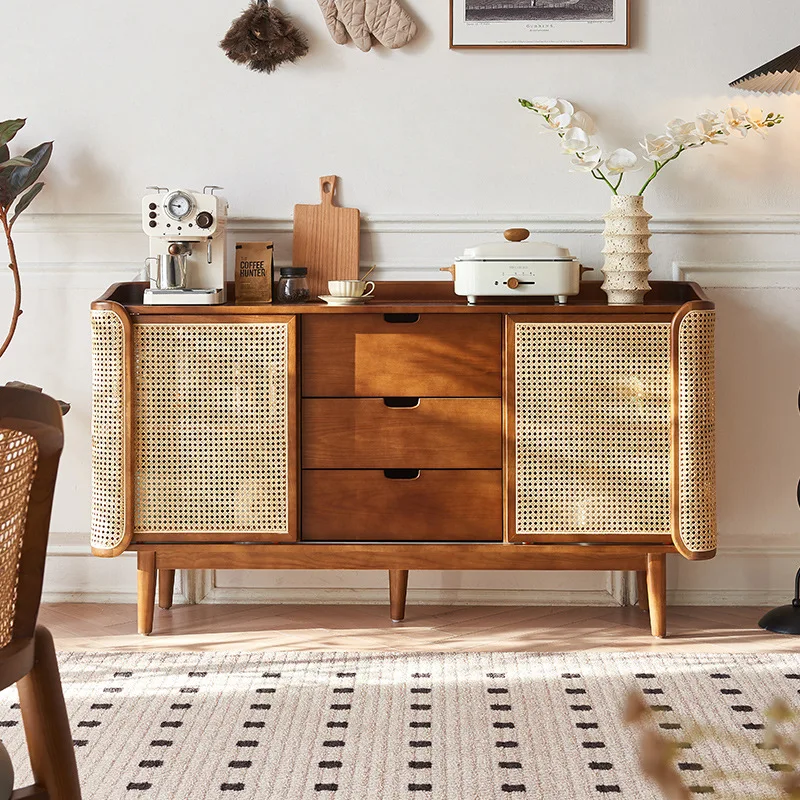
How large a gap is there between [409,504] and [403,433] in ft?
0.60

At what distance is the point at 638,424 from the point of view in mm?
2604

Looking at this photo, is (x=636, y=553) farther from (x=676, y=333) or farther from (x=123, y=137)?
(x=123, y=137)

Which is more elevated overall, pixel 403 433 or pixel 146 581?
pixel 403 433

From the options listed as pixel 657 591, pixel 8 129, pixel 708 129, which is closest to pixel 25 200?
pixel 8 129

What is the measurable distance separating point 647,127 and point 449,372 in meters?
0.99

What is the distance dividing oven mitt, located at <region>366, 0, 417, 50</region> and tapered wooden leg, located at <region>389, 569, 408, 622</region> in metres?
1.51

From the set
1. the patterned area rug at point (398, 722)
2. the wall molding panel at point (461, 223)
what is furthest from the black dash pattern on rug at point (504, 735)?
the wall molding panel at point (461, 223)

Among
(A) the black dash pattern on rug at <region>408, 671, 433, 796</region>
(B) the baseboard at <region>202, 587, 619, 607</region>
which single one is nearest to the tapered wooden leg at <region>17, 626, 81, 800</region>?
(A) the black dash pattern on rug at <region>408, 671, 433, 796</region>

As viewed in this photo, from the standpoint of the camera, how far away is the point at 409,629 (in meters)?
2.81

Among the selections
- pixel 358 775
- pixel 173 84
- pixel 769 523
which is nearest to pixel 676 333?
pixel 769 523

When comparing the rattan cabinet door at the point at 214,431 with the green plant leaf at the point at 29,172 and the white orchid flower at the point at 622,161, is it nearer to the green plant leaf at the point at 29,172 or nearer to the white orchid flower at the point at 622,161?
the green plant leaf at the point at 29,172

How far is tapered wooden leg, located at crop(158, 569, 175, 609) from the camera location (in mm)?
3002

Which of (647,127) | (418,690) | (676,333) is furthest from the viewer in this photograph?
(647,127)

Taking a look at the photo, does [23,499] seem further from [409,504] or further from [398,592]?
[398,592]
